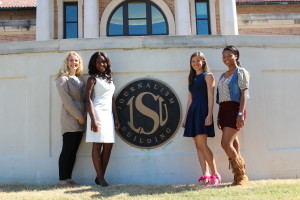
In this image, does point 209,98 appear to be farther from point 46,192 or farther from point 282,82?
point 46,192

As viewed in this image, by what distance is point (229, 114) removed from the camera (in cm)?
384

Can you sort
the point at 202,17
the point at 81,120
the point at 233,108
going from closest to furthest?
the point at 233,108 → the point at 81,120 → the point at 202,17

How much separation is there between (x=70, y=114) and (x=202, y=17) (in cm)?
1192

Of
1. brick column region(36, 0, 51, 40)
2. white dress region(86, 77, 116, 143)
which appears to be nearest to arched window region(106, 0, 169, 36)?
brick column region(36, 0, 51, 40)

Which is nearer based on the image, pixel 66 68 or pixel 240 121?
pixel 240 121

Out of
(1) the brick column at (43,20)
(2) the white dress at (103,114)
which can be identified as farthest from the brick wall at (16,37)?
(2) the white dress at (103,114)

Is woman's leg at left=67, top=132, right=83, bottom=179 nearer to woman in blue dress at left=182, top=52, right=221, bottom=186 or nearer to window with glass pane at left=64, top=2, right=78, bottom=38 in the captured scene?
woman in blue dress at left=182, top=52, right=221, bottom=186

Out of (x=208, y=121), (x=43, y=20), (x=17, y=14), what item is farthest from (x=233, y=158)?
(x=17, y=14)

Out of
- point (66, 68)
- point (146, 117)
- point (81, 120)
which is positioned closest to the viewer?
point (81, 120)

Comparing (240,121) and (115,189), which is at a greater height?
(240,121)

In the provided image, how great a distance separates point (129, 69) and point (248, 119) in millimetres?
1887

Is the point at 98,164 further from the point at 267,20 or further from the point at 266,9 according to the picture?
the point at 266,9

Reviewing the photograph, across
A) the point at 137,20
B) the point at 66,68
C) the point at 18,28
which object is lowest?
the point at 66,68

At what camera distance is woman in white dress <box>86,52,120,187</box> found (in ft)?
13.0
